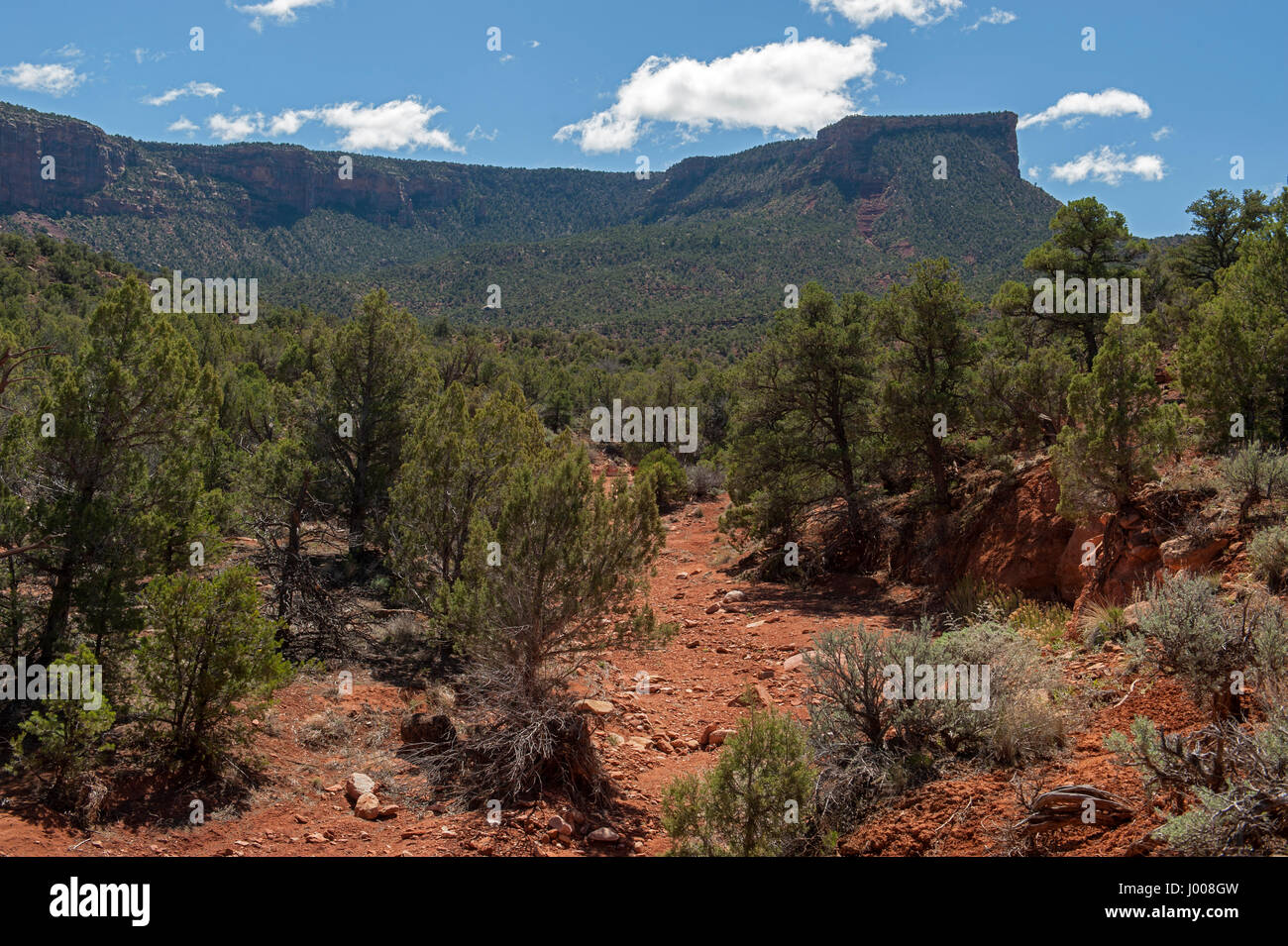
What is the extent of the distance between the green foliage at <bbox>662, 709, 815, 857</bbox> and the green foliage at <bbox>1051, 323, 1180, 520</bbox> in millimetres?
6706

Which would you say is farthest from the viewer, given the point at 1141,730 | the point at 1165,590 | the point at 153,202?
the point at 153,202

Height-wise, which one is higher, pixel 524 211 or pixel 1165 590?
pixel 524 211

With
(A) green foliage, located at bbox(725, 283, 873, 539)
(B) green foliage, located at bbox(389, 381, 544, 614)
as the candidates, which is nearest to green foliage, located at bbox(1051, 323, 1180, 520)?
(A) green foliage, located at bbox(725, 283, 873, 539)

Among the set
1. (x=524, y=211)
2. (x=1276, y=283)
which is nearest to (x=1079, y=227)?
(x=1276, y=283)

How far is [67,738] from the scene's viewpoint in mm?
5500

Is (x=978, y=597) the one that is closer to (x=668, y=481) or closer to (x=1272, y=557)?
(x=1272, y=557)

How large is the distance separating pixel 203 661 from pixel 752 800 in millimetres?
4784

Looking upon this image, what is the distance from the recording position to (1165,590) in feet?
18.6

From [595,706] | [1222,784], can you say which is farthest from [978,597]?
[1222,784]

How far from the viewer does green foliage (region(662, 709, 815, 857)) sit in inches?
193

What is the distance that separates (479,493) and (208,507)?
136 inches

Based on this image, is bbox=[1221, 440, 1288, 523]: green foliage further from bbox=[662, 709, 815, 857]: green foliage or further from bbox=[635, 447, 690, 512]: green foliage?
bbox=[635, 447, 690, 512]: green foliage

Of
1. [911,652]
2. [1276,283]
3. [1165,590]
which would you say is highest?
[1276,283]

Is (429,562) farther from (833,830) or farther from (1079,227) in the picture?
(1079,227)
